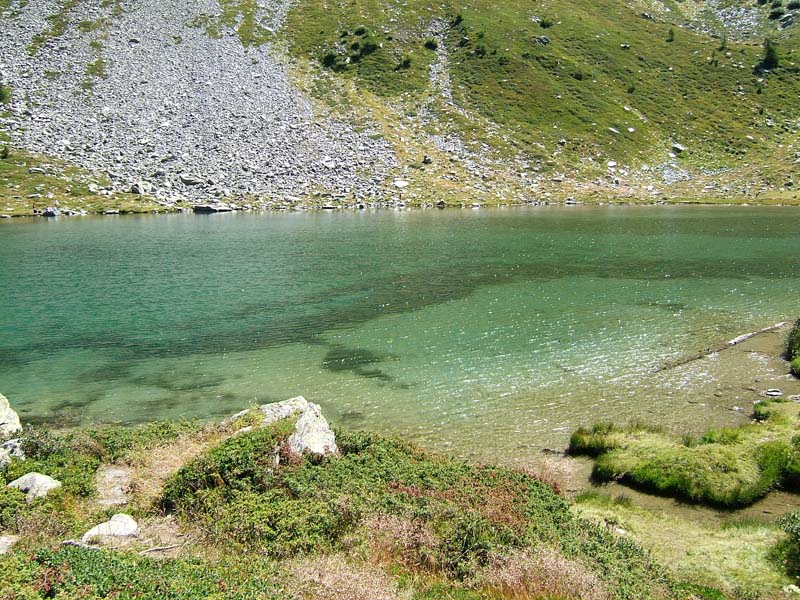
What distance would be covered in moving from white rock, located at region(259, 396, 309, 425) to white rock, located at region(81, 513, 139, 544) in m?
4.63

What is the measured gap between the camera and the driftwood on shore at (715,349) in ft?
83.7

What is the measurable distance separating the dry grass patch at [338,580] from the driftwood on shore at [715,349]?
19060 millimetres

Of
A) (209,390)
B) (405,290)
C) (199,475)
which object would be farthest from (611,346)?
(199,475)

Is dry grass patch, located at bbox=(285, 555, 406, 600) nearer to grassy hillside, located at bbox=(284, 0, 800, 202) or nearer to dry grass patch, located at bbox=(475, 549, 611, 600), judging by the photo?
dry grass patch, located at bbox=(475, 549, 611, 600)

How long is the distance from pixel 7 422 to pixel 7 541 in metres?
6.92

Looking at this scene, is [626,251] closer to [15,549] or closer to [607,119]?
[15,549]

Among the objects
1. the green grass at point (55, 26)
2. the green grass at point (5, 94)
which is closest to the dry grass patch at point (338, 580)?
the green grass at point (5, 94)

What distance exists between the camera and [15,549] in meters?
10.7

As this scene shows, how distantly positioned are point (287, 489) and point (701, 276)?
41804 millimetres

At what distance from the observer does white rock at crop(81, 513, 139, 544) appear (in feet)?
37.5

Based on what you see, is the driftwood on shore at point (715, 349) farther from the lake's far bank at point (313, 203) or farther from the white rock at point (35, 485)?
the lake's far bank at point (313, 203)

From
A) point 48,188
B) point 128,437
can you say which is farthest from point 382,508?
point 48,188

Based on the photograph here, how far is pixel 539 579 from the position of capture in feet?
32.2

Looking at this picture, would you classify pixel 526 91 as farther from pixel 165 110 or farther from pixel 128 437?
pixel 128 437
